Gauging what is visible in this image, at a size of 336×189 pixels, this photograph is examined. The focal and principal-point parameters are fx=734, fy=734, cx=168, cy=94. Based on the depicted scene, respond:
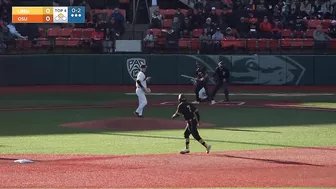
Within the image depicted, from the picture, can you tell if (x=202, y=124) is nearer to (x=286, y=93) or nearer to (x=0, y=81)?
(x=286, y=93)

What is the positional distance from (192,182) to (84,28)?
22901 millimetres

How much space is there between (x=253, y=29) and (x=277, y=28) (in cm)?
139

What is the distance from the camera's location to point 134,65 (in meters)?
35.8

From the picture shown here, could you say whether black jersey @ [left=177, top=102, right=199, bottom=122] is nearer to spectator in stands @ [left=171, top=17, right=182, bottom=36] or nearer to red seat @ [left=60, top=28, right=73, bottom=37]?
spectator in stands @ [left=171, top=17, right=182, bottom=36]

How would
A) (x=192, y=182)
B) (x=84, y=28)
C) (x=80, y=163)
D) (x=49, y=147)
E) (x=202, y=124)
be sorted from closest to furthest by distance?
1. (x=192, y=182)
2. (x=80, y=163)
3. (x=49, y=147)
4. (x=202, y=124)
5. (x=84, y=28)

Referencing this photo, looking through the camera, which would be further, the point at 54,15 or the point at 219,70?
the point at 54,15

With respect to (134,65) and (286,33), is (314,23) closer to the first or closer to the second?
(286,33)

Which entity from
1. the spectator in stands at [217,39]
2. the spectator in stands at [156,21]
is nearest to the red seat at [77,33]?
the spectator in stands at [156,21]

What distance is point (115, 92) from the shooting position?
116 ft

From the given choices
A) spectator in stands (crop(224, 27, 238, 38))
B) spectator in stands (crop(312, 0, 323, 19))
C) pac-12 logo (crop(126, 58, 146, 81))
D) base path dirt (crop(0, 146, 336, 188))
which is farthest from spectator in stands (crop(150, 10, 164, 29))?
base path dirt (crop(0, 146, 336, 188))

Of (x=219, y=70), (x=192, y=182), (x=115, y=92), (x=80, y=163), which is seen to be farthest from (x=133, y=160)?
(x=115, y=92)

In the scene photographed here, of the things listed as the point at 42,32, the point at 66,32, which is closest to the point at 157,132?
the point at 66,32

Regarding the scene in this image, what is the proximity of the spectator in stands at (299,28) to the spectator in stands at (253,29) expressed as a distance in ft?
5.83
